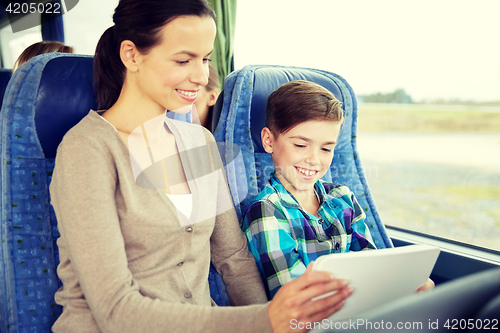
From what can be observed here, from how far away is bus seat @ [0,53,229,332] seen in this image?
91 cm

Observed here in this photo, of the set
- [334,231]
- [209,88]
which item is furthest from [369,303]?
[209,88]

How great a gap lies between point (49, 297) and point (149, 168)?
450 mm

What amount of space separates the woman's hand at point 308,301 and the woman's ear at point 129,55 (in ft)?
2.09

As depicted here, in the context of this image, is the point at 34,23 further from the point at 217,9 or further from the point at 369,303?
the point at 369,303

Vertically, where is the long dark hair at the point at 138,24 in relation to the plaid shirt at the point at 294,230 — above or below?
above

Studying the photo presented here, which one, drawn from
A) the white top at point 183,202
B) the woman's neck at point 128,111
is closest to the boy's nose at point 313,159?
the white top at point 183,202

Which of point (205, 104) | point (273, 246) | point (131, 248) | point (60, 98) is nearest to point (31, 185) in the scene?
point (60, 98)

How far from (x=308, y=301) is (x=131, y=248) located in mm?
434

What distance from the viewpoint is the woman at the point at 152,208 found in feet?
2.28

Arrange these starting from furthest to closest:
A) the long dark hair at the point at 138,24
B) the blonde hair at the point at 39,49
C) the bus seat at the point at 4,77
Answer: the bus seat at the point at 4,77 → the blonde hair at the point at 39,49 → the long dark hair at the point at 138,24

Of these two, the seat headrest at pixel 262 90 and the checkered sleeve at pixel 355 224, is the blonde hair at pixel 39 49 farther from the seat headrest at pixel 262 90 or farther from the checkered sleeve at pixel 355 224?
the checkered sleeve at pixel 355 224

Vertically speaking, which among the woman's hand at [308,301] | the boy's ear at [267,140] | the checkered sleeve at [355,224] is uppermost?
the boy's ear at [267,140]

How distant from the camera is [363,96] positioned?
172cm

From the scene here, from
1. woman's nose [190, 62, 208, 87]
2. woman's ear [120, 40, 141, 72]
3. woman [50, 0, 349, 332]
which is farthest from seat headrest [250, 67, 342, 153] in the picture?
woman's ear [120, 40, 141, 72]
